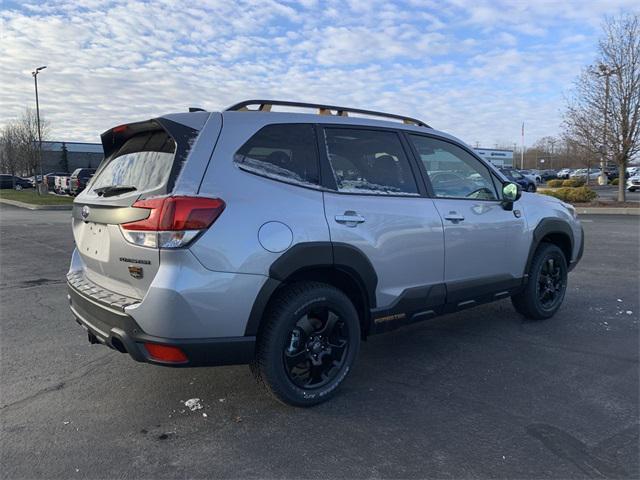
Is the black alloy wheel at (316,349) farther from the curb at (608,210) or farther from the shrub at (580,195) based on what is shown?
the shrub at (580,195)

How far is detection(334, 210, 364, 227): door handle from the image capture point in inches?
131

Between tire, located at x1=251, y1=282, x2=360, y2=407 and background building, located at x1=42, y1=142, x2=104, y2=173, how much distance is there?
71.6 m

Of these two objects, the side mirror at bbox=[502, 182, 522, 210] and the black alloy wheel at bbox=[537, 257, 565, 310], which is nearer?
the side mirror at bbox=[502, 182, 522, 210]

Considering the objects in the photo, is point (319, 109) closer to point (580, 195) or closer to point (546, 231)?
point (546, 231)

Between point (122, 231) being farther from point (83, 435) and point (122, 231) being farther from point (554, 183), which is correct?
point (554, 183)

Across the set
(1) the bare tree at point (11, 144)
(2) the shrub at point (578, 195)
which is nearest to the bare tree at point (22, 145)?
(1) the bare tree at point (11, 144)

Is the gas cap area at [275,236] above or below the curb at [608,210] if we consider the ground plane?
above

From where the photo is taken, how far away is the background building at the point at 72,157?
70562 mm

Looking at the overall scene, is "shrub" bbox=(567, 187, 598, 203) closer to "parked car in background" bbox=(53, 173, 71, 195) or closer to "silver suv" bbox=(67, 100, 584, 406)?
"silver suv" bbox=(67, 100, 584, 406)

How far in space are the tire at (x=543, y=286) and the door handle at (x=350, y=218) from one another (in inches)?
97.5

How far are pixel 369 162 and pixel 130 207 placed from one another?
1704 mm

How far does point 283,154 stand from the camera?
3289 mm

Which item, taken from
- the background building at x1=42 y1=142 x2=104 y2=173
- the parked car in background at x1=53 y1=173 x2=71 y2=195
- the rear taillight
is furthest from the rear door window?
the background building at x1=42 y1=142 x2=104 y2=173

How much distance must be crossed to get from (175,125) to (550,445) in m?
2.87
